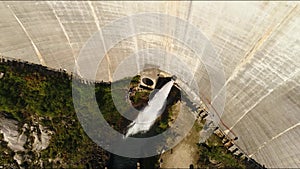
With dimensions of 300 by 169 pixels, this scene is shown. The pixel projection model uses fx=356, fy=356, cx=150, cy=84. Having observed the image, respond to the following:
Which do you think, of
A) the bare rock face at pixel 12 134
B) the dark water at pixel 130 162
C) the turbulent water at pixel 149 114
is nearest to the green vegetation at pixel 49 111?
the bare rock face at pixel 12 134

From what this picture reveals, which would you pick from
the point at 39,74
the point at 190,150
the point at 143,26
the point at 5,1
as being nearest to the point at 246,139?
the point at 190,150

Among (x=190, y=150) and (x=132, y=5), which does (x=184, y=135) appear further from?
(x=132, y=5)

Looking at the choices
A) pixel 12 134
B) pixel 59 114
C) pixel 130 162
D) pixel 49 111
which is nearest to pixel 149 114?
pixel 130 162

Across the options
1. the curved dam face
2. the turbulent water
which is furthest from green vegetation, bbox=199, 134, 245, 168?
the turbulent water

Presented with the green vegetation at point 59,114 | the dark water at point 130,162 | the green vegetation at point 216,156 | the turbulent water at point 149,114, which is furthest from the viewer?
the dark water at point 130,162

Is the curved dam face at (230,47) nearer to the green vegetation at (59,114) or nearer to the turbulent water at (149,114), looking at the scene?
the green vegetation at (59,114)

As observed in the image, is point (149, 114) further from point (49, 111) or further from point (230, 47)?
point (230, 47)

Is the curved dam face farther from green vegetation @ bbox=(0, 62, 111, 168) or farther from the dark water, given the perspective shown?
the dark water
